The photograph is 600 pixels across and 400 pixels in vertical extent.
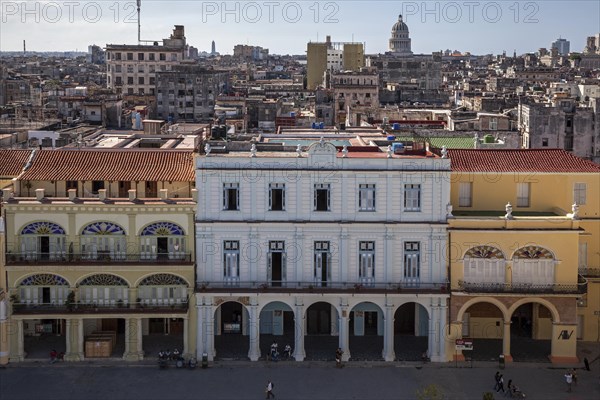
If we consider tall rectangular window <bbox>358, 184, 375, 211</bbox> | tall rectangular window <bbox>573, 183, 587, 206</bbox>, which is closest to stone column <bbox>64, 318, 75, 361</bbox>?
tall rectangular window <bbox>358, 184, 375, 211</bbox>

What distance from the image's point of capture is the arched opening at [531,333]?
59062 mm

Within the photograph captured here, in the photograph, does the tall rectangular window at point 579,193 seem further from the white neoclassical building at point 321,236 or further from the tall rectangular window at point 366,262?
the tall rectangular window at point 366,262

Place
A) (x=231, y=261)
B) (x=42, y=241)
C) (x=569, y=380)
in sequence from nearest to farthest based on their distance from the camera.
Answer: (x=569, y=380), (x=42, y=241), (x=231, y=261)

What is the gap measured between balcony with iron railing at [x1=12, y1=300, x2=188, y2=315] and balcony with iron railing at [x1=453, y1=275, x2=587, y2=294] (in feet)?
56.0

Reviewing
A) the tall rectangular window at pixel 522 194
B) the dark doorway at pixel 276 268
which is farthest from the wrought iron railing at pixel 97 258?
the tall rectangular window at pixel 522 194

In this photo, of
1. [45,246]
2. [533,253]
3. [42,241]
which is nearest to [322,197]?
[533,253]

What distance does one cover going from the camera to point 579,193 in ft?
197

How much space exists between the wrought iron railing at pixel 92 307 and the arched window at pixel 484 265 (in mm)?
17150

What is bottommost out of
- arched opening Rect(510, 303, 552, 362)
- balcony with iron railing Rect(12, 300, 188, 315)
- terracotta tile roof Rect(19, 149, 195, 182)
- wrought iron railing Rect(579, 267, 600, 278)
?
arched opening Rect(510, 303, 552, 362)

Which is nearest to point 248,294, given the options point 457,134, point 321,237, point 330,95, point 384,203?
point 321,237

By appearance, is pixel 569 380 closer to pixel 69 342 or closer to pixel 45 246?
pixel 69 342

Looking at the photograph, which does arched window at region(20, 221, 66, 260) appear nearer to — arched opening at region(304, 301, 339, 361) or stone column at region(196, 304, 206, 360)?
stone column at region(196, 304, 206, 360)

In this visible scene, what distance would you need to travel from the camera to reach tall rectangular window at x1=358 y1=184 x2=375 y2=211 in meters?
57.2

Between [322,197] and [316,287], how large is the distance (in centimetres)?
545
